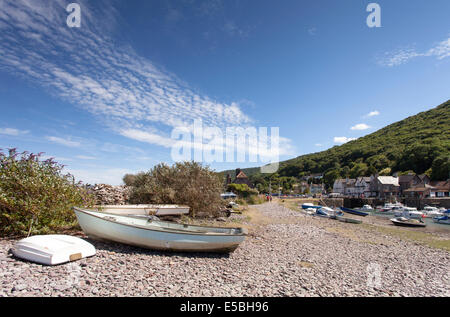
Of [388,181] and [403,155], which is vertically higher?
[403,155]

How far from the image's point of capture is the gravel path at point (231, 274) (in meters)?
5.71

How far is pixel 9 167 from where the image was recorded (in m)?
9.30

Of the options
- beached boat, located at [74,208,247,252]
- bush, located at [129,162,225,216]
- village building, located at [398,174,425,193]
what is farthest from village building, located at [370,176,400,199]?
beached boat, located at [74,208,247,252]

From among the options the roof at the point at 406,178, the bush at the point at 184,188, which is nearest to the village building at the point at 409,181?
the roof at the point at 406,178

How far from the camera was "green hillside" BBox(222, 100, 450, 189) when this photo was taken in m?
91.4

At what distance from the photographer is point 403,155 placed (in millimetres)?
104875

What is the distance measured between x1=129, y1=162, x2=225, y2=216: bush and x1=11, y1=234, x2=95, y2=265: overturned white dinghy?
11.2 m

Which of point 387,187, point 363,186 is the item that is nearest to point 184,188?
point 387,187

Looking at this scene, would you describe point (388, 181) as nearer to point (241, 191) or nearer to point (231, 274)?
point (241, 191)

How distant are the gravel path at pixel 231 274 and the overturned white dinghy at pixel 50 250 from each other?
→ 18cm

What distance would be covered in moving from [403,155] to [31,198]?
12924 cm
